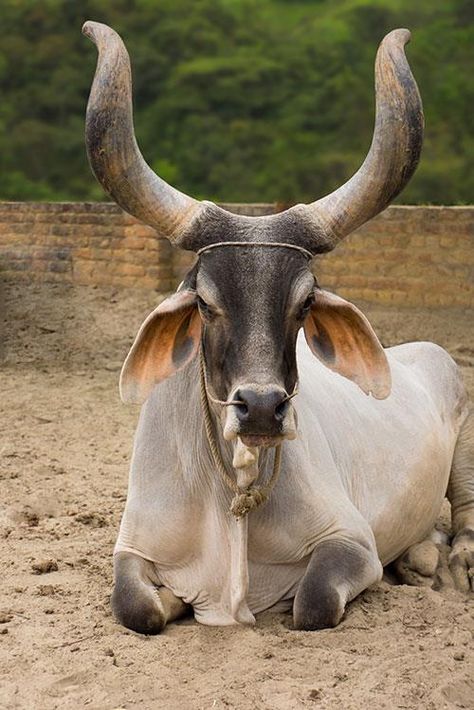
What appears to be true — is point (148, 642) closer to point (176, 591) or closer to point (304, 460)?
point (176, 591)

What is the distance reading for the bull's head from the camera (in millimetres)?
3443

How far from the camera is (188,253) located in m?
9.26

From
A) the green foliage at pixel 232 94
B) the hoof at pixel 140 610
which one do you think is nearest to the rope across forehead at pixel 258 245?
the hoof at pixel 140 610

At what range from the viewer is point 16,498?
5410 mm

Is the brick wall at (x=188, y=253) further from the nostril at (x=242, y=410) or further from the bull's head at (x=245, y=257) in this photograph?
the nostril at (x=242, y=410)

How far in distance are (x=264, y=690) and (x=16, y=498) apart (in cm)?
235

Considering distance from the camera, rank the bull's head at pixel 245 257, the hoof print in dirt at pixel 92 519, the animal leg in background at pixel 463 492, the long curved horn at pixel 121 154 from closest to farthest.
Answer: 1. the bull's head at pixel 245 257
2. the long curved horn at pixel 121 154
3. the animal leg in background at pixel 463 492
4. the hoof print in dirt at pixel 92 519

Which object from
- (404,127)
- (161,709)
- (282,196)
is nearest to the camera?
(161,709)

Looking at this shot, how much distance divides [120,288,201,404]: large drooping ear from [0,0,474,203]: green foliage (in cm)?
2275

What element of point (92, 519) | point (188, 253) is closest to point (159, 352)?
point (92, 519)

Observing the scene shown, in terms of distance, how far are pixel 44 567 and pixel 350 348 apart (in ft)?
4.55

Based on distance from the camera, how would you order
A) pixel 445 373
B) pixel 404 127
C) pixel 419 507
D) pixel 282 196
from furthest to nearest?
1. pixel 282 196
2. pixel 445 373
3. pixel 419 507
4. pixel 404 127

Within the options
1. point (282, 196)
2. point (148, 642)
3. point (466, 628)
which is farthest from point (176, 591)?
point (282, 196)

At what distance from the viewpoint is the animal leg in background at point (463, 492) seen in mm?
4723
